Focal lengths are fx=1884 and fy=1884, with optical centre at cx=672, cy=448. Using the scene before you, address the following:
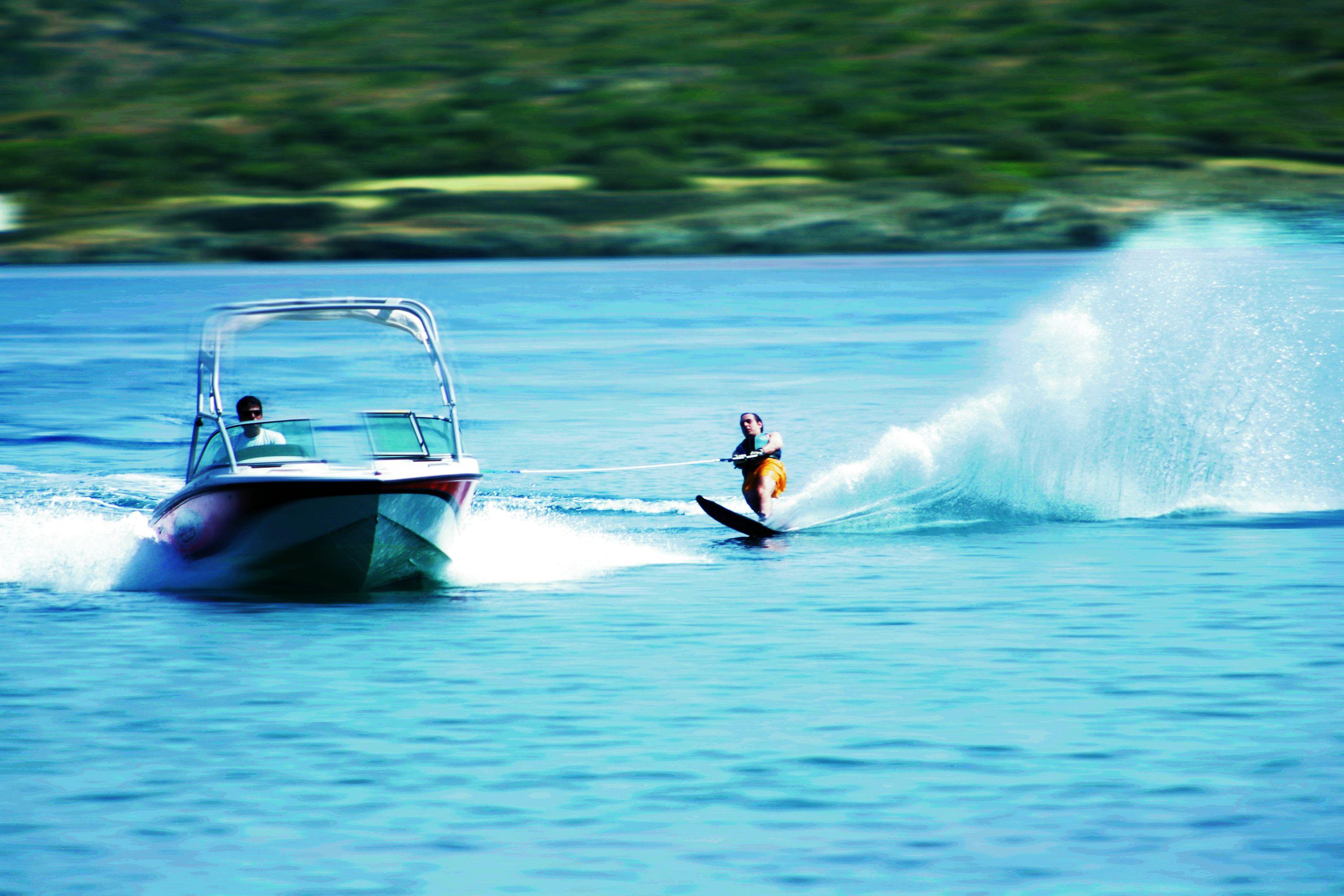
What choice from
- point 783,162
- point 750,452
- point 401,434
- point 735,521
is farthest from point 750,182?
point 401,434

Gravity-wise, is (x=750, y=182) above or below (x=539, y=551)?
above

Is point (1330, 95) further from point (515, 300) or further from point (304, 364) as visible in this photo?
point (304, 364)

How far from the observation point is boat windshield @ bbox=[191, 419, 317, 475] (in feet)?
49.2

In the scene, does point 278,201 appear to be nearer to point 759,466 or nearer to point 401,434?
point 759,466

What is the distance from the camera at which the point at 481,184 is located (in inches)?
4783

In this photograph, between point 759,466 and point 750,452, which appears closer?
point 750,452

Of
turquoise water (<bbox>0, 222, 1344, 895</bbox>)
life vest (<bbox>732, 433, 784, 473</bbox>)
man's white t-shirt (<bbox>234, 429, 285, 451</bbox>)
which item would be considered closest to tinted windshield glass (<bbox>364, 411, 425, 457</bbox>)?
man's white t-shirt (<bbox>234, 429, 285, 451</bbox>)

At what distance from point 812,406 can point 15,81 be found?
157 metres

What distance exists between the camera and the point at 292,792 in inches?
397

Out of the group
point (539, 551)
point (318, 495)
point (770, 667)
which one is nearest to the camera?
point (770, 667)

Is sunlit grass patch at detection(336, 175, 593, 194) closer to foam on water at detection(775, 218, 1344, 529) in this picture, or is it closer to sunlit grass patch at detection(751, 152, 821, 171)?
sunlit grass patch at detection(751, 152, 821, 171)

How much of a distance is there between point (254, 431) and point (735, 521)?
5.40 meters

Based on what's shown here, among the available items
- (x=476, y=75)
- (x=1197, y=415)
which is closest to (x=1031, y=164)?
(x=476, y=75)

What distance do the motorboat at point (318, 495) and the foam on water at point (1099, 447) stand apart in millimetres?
5193
